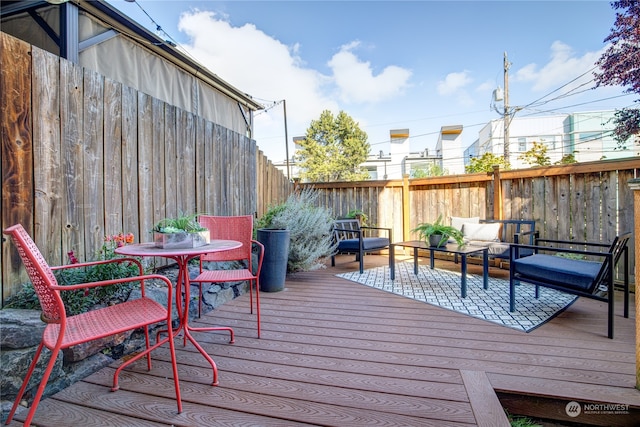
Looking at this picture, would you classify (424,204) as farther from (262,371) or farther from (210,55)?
(210,55)

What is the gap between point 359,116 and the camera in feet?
46.2

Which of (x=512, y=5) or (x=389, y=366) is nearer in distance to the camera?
(x=389, y=366)

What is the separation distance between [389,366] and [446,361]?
1.16 feet

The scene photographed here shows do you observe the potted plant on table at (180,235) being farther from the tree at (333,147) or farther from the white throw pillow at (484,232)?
the tree at (333,147)

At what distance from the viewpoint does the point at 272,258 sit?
331 cm

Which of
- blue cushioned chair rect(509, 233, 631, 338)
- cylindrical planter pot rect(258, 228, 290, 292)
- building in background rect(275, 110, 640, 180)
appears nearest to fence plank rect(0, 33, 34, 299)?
cylindrical planter pot rect(258, 228, 290, 292)

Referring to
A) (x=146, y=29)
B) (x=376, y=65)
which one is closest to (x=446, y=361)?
(x=146, y=29)

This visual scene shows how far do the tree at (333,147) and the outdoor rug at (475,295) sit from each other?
9.82 metres

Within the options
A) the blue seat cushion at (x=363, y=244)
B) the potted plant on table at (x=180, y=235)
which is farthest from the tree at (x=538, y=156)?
the potted plant on table at (x=180, y=235)

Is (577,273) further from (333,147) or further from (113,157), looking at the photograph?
(333,147)

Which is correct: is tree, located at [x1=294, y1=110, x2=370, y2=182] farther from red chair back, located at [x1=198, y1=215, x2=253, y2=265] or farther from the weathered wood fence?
red chair back, located at [x1=198, y1=215, x2=253, y2=265]

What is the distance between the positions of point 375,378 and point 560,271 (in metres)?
1.85

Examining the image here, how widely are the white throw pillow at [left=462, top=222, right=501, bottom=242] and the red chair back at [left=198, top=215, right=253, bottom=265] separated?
3159mm

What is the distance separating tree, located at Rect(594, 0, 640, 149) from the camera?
3326 mm
